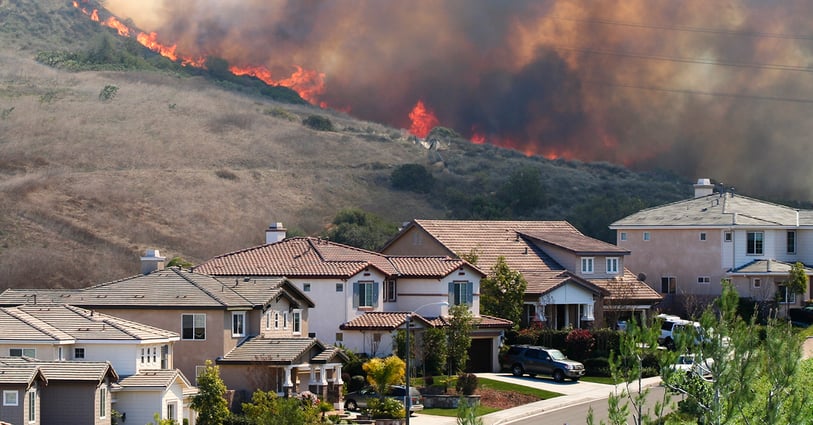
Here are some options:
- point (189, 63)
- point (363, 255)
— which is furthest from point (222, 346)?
point (189, 63)

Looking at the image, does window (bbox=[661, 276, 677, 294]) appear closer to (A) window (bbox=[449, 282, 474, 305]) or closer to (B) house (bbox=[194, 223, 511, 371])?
(B) house (bbox=[194, 223, 511, 371])

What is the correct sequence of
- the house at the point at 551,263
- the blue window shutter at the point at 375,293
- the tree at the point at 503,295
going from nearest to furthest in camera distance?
the blue window shutter at the point at 375,293 → the tree at the point at 503,295 → the house at the point at 551,263

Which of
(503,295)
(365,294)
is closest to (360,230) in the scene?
(503,295)

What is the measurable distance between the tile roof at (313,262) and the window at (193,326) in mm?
9861

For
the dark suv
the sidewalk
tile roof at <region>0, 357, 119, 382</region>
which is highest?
tile roof at <region>0, 357, 119, 382</region>

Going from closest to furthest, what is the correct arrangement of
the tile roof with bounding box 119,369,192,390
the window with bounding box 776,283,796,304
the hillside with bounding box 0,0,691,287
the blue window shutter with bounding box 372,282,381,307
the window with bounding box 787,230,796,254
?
the tile roof with bounding box 119,369,192,390 < the blue window shutter with bounding box 372,282,381,307 < the window with bounding box 776,283,796,304 < the window with bounding box 787,230,796,254 < the hillside with bounding box 0,0,691,287

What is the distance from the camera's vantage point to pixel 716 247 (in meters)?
93.8

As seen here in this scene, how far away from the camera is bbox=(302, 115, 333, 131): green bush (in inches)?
6570

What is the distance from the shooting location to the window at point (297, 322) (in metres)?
70.2

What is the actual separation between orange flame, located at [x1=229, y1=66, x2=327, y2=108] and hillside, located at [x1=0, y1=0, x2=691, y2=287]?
8.32 feet

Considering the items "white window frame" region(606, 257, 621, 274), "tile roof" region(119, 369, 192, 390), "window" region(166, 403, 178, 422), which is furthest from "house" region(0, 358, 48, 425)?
"white window frame" region(606, 257, 621, 274)

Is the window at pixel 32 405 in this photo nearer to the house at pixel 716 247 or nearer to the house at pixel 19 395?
the house at pixel 19 395

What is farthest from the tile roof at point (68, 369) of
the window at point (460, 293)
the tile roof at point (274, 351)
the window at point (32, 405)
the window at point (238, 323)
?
the window at point (460, 293)

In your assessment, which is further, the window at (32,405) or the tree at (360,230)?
the tree at (360,230)
